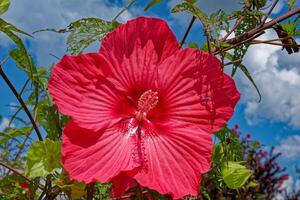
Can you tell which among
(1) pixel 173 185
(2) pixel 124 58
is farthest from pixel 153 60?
(1) pixel 173 185

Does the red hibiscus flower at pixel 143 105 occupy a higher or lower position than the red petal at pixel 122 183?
higher

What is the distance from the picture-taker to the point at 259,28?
0.77m

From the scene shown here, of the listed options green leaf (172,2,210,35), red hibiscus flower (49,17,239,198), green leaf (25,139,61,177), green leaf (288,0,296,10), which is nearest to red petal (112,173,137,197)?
red hibiscus flower (49,17,239,198)

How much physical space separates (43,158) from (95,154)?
10 cm

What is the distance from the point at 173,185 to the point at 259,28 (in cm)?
33

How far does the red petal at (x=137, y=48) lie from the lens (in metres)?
0.61

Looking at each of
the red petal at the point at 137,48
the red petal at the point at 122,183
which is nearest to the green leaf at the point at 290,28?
the red petal at the point at 137,48

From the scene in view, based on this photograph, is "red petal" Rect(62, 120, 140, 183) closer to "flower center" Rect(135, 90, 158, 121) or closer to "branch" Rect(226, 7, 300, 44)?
"flower center" Rect(135, 90, 158, 121)

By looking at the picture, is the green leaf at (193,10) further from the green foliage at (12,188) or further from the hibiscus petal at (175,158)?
the green foliage at (12,188)

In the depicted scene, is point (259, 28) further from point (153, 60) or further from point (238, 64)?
point (153, 60)

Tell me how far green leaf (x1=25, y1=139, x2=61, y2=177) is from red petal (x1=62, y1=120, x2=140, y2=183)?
0.07 m

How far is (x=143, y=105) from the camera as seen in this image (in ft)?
2.20

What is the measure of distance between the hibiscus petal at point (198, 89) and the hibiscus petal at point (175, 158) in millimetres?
18

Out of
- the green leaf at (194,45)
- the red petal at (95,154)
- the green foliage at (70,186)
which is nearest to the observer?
the red petal at (95,154)
